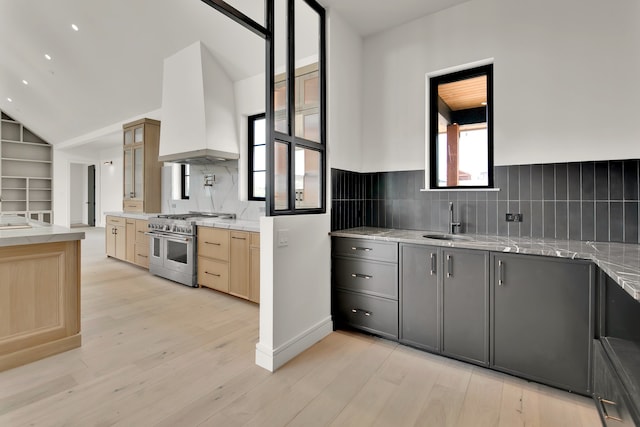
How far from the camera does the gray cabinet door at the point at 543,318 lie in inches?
71.8

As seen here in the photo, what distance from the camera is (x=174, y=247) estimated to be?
434cm

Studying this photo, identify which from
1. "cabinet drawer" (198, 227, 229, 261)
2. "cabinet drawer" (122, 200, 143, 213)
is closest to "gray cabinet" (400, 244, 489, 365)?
"cabinet drawer" (198, 227, 229, 261)

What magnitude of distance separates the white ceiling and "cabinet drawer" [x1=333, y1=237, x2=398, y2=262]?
Answer: 210cm

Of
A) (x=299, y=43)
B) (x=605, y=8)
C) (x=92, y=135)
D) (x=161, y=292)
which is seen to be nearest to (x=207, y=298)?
(x=161, y=292)

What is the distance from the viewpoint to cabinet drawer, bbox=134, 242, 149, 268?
4980 millimetres

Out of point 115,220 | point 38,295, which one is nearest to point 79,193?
point 115,220

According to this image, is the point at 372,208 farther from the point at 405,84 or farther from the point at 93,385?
the point at 93,385

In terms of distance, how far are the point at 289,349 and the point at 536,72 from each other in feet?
9.43

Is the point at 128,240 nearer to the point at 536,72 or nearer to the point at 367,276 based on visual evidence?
the point at 367,276

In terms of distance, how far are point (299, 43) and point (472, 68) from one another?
5.40 ft

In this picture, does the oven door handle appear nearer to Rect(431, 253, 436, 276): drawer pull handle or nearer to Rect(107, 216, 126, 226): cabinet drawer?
Rect(107, 216, 126, 226): cabinet drawer

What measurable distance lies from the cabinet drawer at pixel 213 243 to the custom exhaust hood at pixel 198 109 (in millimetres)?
1020

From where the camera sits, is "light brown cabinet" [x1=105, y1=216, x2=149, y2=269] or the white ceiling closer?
the white ceiling

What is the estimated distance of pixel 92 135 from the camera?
25.0 feet
